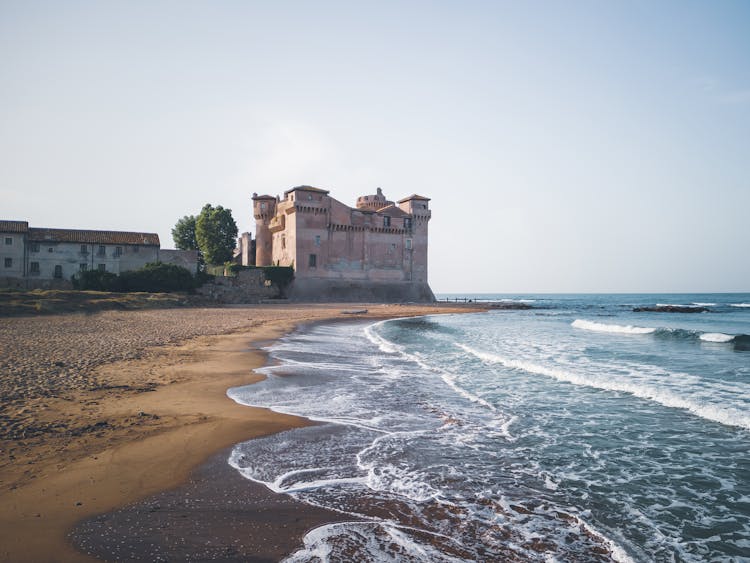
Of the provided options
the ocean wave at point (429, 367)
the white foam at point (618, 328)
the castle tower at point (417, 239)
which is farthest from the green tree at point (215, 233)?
the white foam at point (618, 328)

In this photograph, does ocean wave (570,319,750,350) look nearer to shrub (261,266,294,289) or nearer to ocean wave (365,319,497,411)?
ocean wave (365,319,497,411)

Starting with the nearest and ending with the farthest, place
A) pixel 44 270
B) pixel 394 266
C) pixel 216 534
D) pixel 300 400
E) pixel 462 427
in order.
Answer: pixel 216 534
pixel 462 427
pixel 300 400
pixel 44 270
pixel 394 266

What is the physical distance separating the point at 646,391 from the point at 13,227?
4992 centimetres

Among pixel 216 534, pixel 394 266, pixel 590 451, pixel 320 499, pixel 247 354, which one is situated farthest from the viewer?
pixel 394 266

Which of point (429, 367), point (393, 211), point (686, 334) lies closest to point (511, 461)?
point (429, 367)

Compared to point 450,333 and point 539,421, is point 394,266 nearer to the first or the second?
point 450,333

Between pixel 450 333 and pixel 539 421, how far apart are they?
17.4 meters

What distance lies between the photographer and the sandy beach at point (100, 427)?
417cm

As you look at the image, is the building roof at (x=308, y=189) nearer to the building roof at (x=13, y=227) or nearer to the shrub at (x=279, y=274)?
the shrub at (x=279, y=274)

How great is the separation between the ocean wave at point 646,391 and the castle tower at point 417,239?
148 feet

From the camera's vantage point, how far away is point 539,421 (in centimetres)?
827

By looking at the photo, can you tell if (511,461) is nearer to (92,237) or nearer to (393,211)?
(92,237)

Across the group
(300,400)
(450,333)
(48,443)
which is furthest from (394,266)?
(48,443)

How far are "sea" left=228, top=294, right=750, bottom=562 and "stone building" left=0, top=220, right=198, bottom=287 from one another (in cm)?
3806
